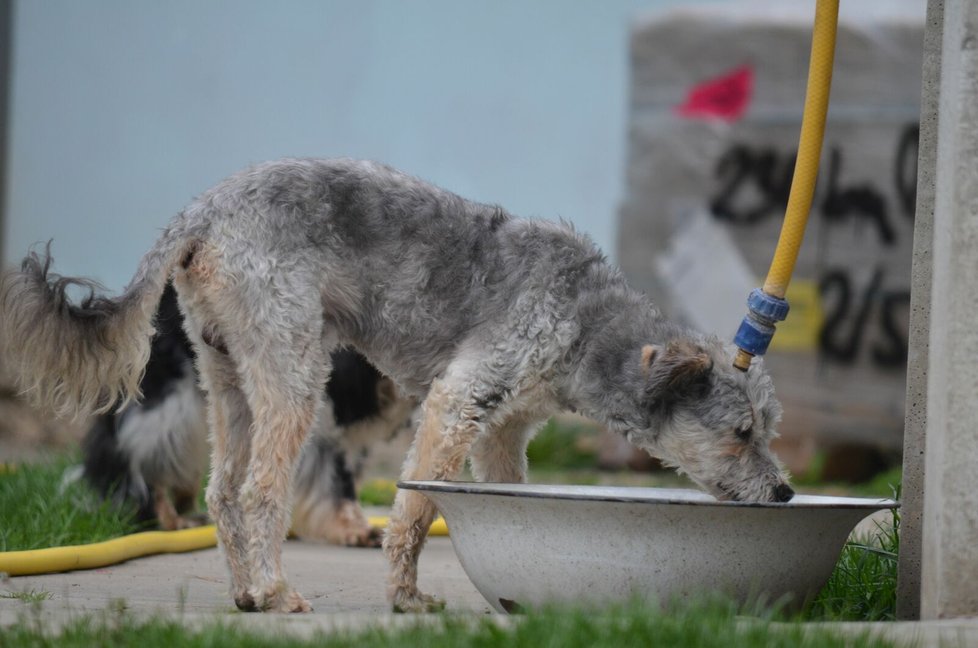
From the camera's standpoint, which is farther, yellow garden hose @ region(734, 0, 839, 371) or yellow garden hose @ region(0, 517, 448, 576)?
yellow garden hose @ region(0, 517, 448, 576)

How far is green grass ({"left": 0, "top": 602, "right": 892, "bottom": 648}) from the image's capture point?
306cm

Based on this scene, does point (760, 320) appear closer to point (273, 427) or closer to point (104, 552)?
point (273, 427)

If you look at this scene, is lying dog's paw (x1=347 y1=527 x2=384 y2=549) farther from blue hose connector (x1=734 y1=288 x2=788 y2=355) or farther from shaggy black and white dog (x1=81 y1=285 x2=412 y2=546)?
blue hose connector (x1=734 y1=288 x2=788 y2=355)

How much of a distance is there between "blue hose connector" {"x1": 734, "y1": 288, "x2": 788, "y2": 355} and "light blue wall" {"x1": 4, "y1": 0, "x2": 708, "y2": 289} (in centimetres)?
563

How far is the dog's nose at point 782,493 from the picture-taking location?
4.45 metres

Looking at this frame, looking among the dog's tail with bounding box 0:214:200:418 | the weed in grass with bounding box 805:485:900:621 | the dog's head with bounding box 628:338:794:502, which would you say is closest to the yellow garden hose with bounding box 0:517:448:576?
the dog's tail with bounding box 0:214:200:418

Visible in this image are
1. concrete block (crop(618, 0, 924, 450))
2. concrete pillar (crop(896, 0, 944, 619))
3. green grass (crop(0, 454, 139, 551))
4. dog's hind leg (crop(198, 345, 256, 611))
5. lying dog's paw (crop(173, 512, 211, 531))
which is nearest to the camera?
concrete pillar (crop(896, 0, 944, 619))

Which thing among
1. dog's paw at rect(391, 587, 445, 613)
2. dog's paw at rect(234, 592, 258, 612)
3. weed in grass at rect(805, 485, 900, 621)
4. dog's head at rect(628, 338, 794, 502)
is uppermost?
dog's head at rect(628, 338, 794, 502)

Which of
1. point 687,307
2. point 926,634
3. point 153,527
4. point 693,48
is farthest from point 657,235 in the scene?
point 926,634

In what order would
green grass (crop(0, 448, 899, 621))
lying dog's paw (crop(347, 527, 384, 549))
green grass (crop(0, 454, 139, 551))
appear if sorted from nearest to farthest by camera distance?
1. green grass (crop(0, 448, 899, 621))
2. green grass (crop(0, 454, 139, 551))
3. lying dog's paw (crop(347, 527, 384, 549))

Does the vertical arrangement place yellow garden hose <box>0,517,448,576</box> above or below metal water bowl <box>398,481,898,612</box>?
below

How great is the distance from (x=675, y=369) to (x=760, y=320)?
33cm

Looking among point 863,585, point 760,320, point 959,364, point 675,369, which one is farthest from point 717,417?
point 959,364

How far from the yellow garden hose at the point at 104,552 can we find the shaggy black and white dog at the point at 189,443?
0.71 ft
